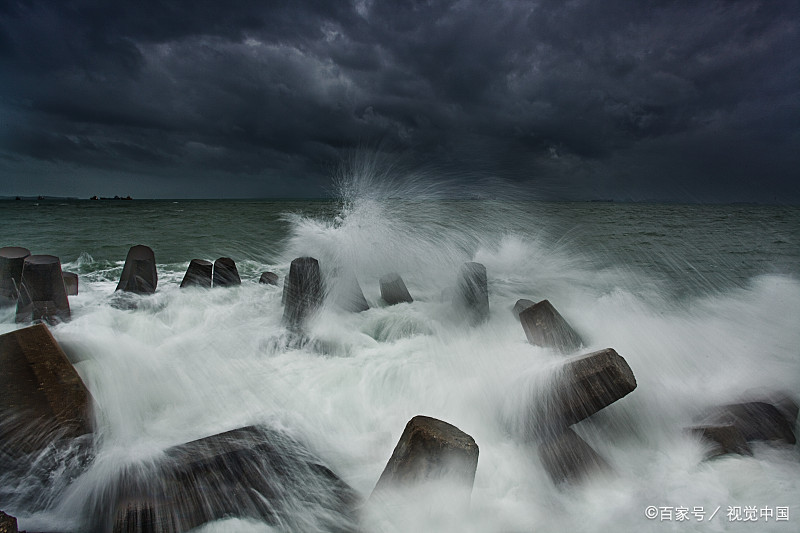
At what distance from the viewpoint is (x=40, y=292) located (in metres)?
4.23

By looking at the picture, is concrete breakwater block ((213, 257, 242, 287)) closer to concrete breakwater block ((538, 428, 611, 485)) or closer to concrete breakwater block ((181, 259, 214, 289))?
concrete breakwater block ((181, 259, 214, 289))

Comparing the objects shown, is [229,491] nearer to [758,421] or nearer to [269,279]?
[758,421]

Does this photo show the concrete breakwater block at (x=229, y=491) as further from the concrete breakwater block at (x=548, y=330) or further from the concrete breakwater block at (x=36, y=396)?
the concrete breakwater block at (x=548, y=330)

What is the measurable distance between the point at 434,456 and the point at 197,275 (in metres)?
5.36

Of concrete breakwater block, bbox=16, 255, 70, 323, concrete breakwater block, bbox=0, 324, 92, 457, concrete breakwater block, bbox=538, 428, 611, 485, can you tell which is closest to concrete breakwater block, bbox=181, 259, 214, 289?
concrete breakwater block, bbox=16, 255, 70, 323

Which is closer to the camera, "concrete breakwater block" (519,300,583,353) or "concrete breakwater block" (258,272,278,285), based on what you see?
"concrete breakwater block" (519,300,583,353)

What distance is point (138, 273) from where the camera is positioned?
18.7 ft

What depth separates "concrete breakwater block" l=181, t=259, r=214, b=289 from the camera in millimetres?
6090

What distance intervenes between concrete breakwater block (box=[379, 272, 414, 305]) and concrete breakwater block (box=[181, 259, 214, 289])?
8.95 feet

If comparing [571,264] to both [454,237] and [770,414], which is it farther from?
[770,414]

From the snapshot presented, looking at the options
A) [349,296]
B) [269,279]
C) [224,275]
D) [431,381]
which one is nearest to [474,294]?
[431,381]

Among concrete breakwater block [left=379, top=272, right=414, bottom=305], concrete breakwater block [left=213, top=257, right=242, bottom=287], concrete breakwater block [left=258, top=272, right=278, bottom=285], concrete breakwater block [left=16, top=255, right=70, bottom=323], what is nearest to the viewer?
concrete breakwater block [left=16, top=255, right=70, bottom=323]

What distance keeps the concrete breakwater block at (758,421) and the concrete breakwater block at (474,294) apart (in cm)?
233

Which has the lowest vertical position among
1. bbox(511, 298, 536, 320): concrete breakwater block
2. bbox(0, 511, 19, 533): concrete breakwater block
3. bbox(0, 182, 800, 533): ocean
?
bbox(0, 182, 800, 533): ocean
